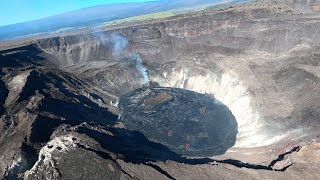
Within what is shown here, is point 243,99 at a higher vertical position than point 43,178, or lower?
lower

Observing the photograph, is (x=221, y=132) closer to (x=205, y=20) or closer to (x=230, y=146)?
(x=230, y=146)

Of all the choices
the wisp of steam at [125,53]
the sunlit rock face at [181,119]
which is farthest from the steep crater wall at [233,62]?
the sunlit rock face at [181,119]

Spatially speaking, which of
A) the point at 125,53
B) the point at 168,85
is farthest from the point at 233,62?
the point at 125,53

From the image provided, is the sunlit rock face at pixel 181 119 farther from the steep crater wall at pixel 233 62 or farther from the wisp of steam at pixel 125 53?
the wisp of steam at pixel 125 53

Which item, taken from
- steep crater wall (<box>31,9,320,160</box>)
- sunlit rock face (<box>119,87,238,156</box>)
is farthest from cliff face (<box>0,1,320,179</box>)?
sunlit rock face (<box>119,87,238,156</box>)

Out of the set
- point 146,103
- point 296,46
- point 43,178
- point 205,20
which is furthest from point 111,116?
point 205,20

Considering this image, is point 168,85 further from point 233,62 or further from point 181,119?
point 181,119

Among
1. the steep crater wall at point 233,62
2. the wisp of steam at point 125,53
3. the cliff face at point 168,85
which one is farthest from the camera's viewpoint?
the wisp of steam at point 125,53
